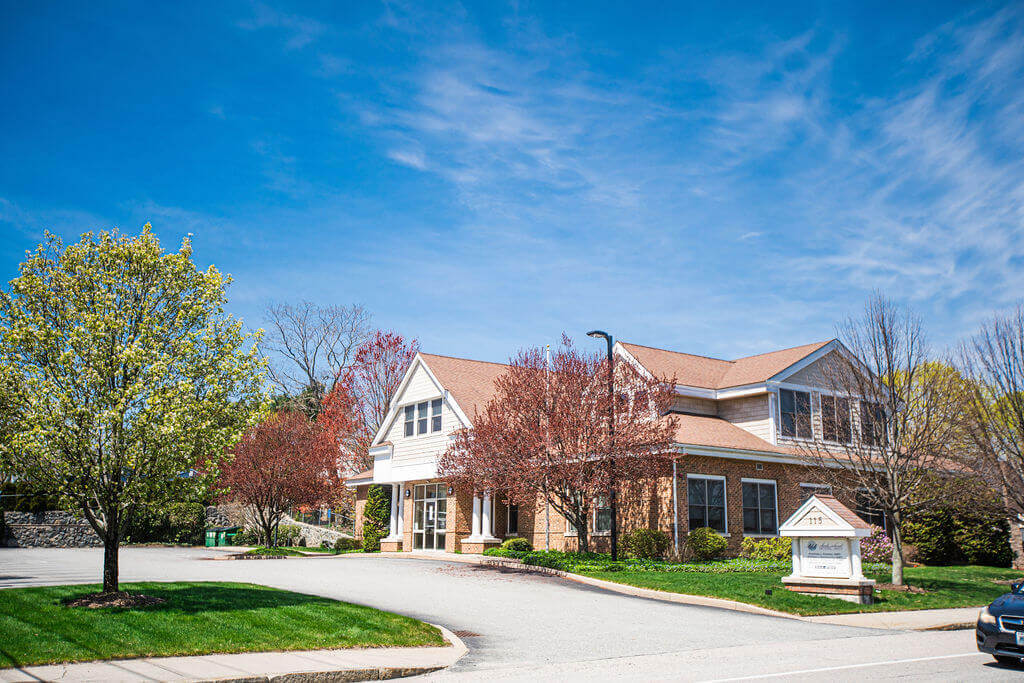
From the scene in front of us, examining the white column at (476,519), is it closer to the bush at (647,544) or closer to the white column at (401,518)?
the white column at (401,518)

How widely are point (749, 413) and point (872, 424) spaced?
920 centimetres

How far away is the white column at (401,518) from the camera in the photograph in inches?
1356

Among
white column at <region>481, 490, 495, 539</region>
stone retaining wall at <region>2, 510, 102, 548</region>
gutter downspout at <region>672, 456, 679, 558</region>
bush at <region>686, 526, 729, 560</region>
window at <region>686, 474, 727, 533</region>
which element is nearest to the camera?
bush at <region>686, 526, 729, 560</region>

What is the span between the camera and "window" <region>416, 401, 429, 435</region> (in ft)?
111

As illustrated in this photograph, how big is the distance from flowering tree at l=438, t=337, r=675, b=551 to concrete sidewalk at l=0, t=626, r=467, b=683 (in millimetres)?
12449

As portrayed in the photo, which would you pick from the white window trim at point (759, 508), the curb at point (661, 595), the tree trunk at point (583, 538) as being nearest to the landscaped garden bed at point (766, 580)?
the curb at point (661, 595)

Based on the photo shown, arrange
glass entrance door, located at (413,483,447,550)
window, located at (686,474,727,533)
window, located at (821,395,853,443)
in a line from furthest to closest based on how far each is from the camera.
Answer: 1. glass entrance door, located at (413,483,447,550)
2. window, located at (686,474,727,533)
3. window, located at (821,395,853,443)

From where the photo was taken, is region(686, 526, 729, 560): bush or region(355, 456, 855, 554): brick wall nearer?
region(686, 526, 729, 560): bush

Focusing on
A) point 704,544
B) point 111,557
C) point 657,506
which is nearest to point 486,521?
point 657,506

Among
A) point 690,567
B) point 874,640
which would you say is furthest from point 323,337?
point 874,640

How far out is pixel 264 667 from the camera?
937 cm

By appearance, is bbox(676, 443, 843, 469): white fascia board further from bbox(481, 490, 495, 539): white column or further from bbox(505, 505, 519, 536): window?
bbox(505, 505, 519, 536): window

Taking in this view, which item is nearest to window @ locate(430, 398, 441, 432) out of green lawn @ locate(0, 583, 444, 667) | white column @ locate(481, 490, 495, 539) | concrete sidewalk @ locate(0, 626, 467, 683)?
white column @ locate(481, 490, 495, 539)

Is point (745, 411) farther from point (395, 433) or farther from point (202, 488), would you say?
point (202, 488)
